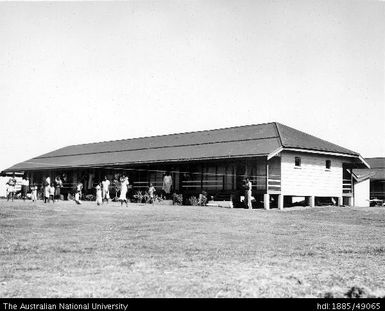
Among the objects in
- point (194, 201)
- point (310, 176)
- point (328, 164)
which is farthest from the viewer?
point (328, 164)

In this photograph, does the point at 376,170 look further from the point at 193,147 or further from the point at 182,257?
the point at 182,257

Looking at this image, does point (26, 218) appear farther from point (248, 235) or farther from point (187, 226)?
point (248, 235)

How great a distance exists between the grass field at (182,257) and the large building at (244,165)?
38.5 ft

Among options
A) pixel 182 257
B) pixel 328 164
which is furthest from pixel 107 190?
pixel 182 257

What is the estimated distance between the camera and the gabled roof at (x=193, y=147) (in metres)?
30.1

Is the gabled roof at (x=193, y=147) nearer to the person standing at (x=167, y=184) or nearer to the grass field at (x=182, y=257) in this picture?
the person standing at (x=167, y=184)

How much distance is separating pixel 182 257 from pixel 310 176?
73.6 ft

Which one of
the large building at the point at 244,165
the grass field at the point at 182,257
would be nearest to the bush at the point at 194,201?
the large building at the point at 244,165

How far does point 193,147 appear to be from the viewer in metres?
34.9

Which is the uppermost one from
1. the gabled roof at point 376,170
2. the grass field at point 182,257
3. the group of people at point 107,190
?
the gabled roof at point 376,170

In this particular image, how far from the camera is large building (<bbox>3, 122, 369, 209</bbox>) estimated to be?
95.5 feet

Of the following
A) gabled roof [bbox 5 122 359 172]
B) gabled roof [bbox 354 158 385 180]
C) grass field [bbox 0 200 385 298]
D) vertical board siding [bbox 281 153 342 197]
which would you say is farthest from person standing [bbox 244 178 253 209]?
gabled roof [bbox 354 158 385 180]

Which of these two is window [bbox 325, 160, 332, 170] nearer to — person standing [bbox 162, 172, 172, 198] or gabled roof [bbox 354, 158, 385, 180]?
person standing [bbox 162, 172, 172, 198]

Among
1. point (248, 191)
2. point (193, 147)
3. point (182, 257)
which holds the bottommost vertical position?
point (182, 257)
